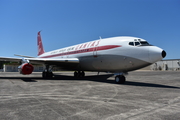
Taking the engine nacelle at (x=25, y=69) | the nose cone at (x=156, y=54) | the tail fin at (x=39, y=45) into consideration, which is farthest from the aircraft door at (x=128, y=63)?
the tail fin at (x=39, y=45)

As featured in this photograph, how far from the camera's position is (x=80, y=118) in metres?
4.00

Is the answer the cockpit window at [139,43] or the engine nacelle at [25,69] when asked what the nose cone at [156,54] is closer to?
the cockpit window at [139,43]

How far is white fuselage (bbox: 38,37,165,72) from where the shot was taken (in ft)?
34.9

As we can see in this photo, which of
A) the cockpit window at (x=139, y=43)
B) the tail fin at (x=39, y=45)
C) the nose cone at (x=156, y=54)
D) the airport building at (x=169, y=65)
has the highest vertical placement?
the tail fin at (x=39, y=45)

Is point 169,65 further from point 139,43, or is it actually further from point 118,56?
point 118,56

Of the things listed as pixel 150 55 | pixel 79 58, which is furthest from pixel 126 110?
pixel 79 58

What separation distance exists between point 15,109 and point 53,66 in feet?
51.0

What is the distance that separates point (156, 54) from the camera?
401 inches

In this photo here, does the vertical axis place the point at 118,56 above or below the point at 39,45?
below

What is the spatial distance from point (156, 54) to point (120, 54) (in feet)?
8.93

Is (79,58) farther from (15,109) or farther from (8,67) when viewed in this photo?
(8,67)

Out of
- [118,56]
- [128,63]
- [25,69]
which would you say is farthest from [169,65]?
[25,69]

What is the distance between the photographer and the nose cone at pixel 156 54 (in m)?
10.1

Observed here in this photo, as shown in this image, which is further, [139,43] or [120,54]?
[120,54]
